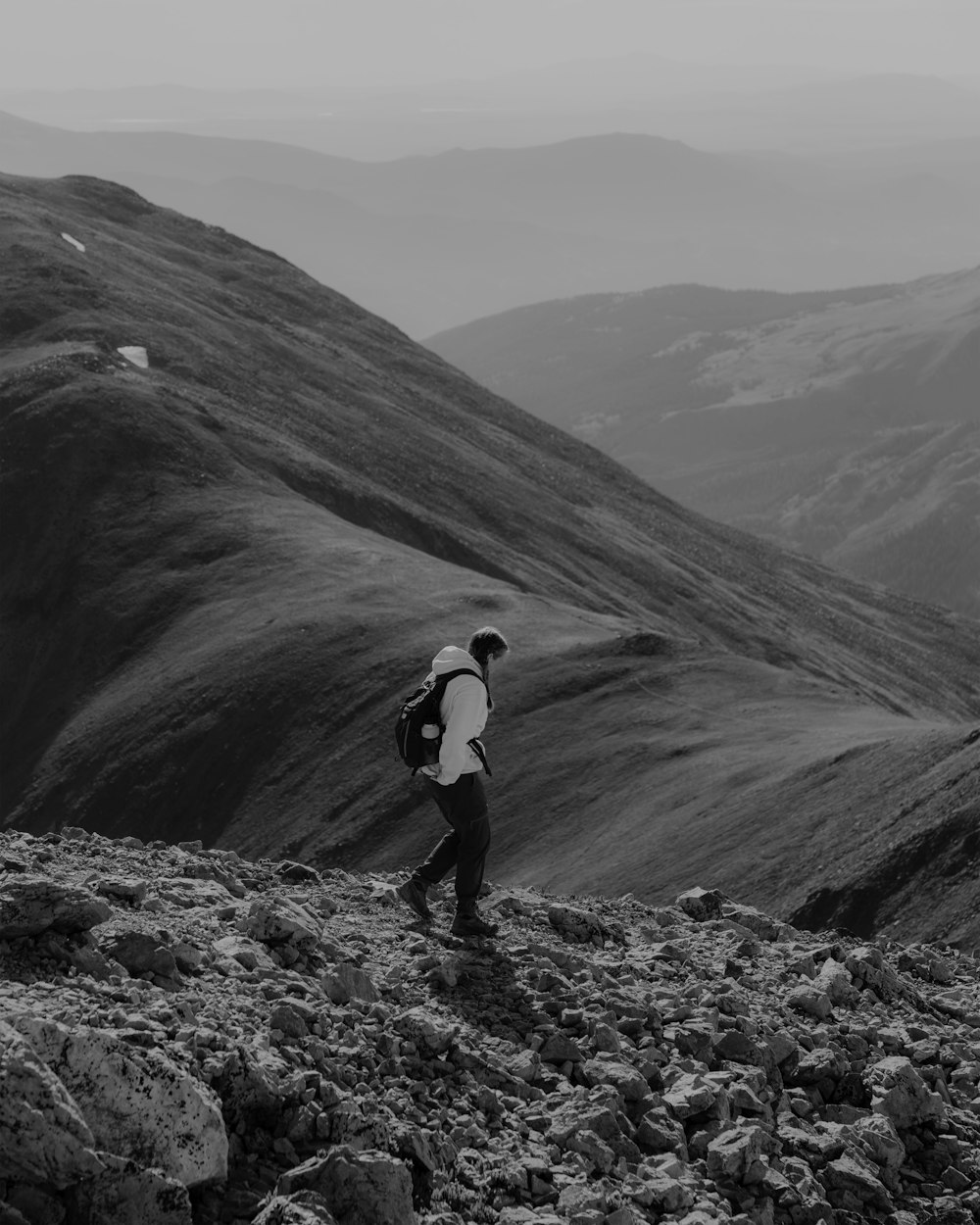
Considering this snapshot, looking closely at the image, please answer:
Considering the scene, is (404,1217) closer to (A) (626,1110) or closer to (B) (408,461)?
(A) (626,1110)

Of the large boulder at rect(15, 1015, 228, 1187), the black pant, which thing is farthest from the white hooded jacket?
the large boulder at rect(15, 1015, 228, 1187)

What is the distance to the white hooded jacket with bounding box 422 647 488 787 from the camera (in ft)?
53.9

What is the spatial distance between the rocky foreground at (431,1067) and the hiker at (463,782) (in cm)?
46

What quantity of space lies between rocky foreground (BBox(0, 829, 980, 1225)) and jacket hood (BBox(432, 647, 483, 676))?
10.4 ft

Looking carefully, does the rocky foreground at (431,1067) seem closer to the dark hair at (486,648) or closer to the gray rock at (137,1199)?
the gray rock at (137,1199)

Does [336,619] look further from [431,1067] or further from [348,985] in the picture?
[431,1067]

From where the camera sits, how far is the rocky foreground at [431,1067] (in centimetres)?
1014

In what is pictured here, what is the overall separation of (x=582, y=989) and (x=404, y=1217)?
526 cm

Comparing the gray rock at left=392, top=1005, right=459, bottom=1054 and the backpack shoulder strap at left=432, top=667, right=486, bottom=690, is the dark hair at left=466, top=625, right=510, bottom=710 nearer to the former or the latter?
the backpack shoulder strap at left=432, top=667, right=486, bottom=690

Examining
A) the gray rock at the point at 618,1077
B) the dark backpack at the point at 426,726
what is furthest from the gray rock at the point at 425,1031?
the dark backpack at the point at 426,726

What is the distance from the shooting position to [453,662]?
654 inches

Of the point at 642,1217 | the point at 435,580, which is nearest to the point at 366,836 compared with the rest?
the point at 435,580

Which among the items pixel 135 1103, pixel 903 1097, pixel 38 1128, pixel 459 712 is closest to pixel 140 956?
pixel 135 1103

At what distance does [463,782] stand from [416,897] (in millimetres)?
1609
